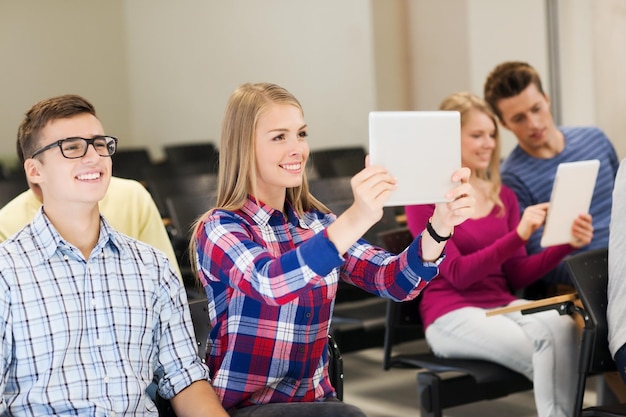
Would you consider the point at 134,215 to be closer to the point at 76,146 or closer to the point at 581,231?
the point at 76,146

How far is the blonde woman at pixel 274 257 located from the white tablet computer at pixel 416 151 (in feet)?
0.33

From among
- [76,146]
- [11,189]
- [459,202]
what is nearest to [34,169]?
[76,146]

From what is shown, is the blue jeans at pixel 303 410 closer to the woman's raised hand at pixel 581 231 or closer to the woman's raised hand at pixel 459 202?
the woman's raised hand at pixel 459 202

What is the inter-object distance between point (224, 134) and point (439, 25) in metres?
6.71

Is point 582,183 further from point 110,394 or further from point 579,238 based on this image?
point 110,394

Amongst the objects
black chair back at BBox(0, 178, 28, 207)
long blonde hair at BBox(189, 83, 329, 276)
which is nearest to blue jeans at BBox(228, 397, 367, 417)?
long blonde hair at BBox(189, 83, 329, 276)

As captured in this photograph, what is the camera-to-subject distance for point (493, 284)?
12.3ft

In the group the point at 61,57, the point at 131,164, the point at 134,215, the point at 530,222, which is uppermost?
the point at 61,57

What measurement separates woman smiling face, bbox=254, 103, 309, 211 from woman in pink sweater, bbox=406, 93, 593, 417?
1229 millimetres

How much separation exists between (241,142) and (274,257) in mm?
301

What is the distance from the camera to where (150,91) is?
491 inches

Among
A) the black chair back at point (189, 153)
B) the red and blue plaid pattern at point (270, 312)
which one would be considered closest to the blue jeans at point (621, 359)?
the red and blue plaid pattern at point (270, 312)

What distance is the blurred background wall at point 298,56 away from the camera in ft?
26.6

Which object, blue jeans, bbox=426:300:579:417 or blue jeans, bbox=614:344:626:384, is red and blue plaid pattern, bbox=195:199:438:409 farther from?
blue jeans, bbox=426:300:579:417
